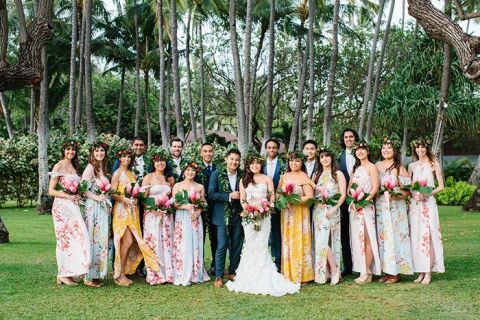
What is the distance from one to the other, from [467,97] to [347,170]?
62.6 ft

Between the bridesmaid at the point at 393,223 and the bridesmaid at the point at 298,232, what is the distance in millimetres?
891

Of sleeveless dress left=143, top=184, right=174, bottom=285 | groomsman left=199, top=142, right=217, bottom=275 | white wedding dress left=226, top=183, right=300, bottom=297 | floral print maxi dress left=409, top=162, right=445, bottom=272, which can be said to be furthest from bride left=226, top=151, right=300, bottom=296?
floral print maxi dress left=409, top=162, right=445, bottom=272

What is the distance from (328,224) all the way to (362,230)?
433 mm

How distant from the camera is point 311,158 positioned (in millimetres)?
8289

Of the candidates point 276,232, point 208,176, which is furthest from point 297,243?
point 208,176

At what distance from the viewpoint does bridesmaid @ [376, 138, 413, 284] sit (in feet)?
25.5

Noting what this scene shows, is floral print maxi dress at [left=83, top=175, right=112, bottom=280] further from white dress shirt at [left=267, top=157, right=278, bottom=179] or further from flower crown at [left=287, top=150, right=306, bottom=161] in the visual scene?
flower crown at [left=287, top=150, right=306, bottom=161]

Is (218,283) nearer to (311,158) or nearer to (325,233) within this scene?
(325,233)

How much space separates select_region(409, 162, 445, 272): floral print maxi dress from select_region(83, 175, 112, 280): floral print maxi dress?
150 inches

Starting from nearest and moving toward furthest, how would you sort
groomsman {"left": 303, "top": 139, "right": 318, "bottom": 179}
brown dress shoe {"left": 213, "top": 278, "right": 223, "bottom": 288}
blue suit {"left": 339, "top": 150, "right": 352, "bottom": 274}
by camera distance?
brown dress shoe {"left": 213, "top": 278, "right": 223, "bottom": 288} → groomsman {"left": 303, "top": 139, "right": 318, "bottom": 179} → blue suit {"left": 339, "top": 150, "right": 352, "bottom": 274}

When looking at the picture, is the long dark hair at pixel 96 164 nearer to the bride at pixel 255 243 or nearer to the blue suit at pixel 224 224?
the blue suit at pixel 224 224

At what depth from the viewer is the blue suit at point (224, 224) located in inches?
312

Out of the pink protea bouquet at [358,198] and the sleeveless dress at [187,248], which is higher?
the pink protea bouquet at [358,198]

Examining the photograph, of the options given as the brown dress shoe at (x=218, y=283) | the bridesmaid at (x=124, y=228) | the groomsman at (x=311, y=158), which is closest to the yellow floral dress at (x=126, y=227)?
the bridesmaid at (x=124, y=228)
